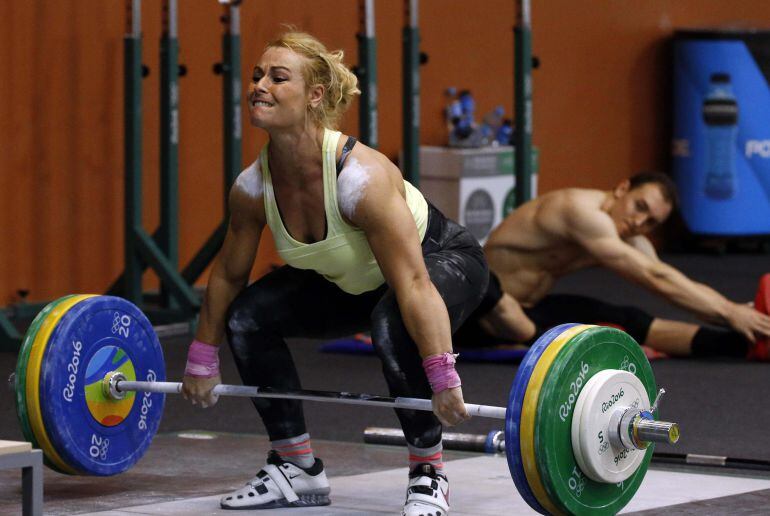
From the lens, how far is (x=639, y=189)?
216 inches

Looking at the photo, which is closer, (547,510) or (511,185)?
(547,510)

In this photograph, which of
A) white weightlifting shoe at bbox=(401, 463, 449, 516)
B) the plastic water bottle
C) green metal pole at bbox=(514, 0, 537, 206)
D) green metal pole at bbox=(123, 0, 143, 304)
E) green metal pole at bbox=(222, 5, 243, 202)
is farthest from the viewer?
the plastic water bottle

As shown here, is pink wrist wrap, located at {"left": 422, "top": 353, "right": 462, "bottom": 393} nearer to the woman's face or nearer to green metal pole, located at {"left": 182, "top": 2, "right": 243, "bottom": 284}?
the woman's face

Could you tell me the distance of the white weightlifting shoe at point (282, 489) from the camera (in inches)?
133

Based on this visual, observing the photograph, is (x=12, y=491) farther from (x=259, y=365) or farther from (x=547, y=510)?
(x=547, y=510)

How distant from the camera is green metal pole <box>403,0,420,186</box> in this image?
6914 millimetres

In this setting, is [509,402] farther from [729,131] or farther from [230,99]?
[729,131]

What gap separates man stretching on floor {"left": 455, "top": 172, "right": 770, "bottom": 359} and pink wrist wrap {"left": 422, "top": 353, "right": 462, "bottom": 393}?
2344mm

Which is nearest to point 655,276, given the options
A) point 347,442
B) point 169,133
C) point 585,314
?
point 585,314

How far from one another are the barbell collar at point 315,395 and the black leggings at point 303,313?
0.27 ft

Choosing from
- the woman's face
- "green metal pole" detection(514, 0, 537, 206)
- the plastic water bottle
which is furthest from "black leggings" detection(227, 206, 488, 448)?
the plastic water bottle

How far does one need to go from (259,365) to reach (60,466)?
0.50 metres

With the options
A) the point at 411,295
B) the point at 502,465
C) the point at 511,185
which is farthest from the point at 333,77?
the point at 511,185

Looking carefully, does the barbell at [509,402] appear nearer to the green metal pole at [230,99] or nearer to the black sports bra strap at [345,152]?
the black sports bra strap at [345,152]
